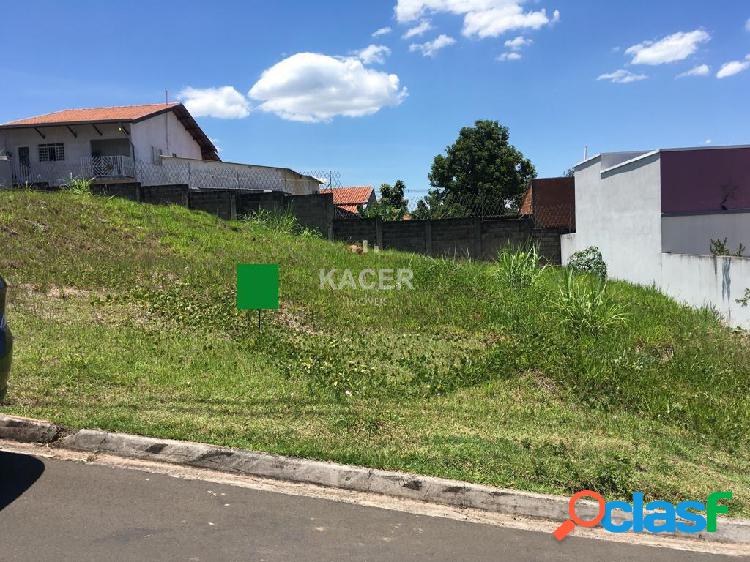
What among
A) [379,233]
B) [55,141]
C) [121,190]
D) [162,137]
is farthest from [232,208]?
[55,141]

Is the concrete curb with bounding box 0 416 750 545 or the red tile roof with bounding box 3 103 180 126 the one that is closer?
the concrete curb with bounding box 0 416 750 545

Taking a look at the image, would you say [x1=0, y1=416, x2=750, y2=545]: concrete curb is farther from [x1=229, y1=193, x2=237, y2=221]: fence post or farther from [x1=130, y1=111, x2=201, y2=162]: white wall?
[x1=130, y1=111, x2=201, y2=162]: white wall

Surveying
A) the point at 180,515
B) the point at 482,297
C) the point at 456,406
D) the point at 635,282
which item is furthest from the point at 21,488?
the point at 635,282

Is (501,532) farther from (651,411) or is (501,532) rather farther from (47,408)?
(47,408)

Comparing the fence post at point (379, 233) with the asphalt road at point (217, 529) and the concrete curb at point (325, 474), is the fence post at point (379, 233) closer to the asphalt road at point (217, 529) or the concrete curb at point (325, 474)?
the concrete curb at point (325, 474)

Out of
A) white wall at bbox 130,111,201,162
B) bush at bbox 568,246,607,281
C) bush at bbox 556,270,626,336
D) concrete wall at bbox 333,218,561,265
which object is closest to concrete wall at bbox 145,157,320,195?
white wall at bbox 130,111,201,162

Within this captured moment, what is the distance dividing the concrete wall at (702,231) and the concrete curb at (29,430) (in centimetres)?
1128

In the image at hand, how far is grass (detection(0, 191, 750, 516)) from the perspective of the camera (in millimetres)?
4449

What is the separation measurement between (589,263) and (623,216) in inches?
70.5

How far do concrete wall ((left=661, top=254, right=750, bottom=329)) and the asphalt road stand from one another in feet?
23.4

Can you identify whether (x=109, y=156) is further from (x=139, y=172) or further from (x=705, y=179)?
(x=705, y=179)

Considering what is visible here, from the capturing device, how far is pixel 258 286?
24.3ft

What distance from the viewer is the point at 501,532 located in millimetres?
3520

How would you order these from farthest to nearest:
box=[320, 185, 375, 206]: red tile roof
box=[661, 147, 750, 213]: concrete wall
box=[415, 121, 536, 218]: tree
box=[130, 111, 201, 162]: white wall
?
1. box=[320, 185, 375, 206]: red tile roof
2. box=[415, 121, 536, 218]: tree
3. box=[130, 111, 201, 162]: white wall
4. box=[661, 147, 750, 213]: concrete wall
